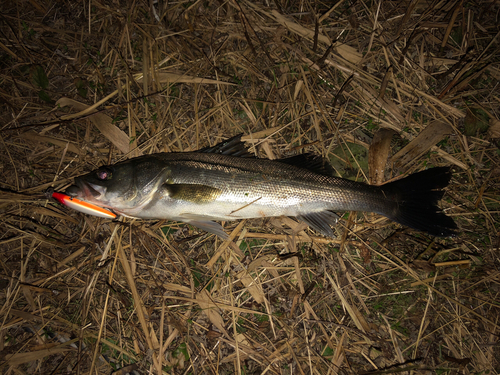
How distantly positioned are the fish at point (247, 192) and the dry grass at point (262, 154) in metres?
0.35

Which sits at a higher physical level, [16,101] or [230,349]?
[16,101]

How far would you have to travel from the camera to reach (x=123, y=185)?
293cm

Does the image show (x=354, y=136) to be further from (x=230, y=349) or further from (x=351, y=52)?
(x=230, y=349)

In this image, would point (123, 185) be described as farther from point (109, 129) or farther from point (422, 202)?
point (422, 202)

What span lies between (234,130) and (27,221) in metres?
2.95

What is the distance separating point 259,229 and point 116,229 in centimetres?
183

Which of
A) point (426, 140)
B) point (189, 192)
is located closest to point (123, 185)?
point (189, 192)

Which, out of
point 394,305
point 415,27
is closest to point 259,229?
point 394,305

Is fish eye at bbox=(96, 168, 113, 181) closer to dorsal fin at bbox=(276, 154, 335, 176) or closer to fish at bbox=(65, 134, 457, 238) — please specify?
fish at bbox=(65, 134, 457, 238)

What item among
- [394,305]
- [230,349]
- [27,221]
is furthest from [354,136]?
[27,221]

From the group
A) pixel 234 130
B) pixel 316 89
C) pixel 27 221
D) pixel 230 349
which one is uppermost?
pixel 316 89

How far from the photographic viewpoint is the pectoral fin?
2.98 meters

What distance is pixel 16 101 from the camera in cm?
351

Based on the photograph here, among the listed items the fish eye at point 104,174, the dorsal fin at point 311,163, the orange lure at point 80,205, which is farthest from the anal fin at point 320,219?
the orange lure at point 80,205
